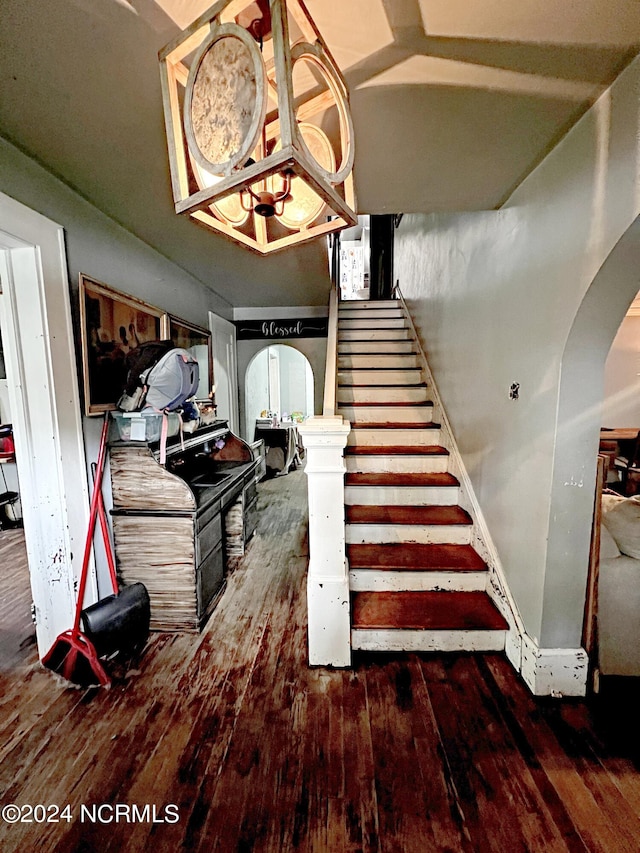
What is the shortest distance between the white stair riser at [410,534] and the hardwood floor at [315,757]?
0.66 meters

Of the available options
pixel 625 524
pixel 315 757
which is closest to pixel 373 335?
pixel 625 524

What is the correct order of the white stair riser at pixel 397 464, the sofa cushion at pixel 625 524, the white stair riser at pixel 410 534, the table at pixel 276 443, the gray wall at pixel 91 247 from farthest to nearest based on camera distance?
the table at pixel 276 443, the white stair riser at pixel 397 464, the white stair riser at pixel 410 534, the sofa cushion at pixel 625 524, the gray wall at pixel 91 247

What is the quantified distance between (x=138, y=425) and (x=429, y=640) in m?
2.07

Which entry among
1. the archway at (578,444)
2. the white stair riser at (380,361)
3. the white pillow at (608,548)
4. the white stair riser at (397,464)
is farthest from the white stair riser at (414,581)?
the white stair riser at (380,361)

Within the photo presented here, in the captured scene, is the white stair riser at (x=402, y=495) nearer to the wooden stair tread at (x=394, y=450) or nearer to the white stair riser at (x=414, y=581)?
the wooden stair tread at (x=394, y=450)

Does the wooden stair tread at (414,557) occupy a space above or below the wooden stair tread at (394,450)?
below

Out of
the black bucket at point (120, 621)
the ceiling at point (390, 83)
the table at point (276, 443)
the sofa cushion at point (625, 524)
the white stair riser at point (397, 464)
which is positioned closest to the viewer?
the ceiling at point (390, 83)

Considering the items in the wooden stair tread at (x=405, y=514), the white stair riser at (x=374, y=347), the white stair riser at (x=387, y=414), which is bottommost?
the wooden stair tread at (x=405, y=514)

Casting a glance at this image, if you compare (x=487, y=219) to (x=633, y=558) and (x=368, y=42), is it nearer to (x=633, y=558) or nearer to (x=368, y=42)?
(x=368, y=42)

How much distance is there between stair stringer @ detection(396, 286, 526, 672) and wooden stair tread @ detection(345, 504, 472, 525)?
3.7 inches

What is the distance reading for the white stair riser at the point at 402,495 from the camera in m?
2.55

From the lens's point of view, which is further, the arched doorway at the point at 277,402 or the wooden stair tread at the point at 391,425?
the arched doorway at the point at 277,402

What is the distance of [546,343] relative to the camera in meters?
1.58

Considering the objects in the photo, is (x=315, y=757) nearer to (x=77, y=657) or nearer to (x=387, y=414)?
(x=77, y=657)
